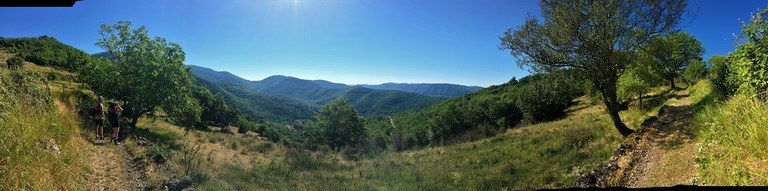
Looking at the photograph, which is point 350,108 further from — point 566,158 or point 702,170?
point 702,170

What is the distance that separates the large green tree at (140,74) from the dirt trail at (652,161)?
27.8 metres

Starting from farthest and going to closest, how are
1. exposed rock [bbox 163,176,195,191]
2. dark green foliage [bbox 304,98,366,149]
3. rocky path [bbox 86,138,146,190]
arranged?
dark green foliage [bbox 304,98,366,149]
exposed rock [bbox 163,176,195,191]
rocky path [bbox 86,138,146,190]

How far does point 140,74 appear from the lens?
26797 millimetres

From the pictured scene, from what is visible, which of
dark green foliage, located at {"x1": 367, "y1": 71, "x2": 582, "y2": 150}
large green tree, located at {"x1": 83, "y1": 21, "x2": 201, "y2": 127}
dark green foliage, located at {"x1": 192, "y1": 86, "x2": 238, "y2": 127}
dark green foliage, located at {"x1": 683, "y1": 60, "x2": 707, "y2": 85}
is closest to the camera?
large green tree, located at {"x1": 83, "y1": 21, "x2": 201, "y2": 127}

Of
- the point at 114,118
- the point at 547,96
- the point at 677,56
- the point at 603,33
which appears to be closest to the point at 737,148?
the point at 603,33

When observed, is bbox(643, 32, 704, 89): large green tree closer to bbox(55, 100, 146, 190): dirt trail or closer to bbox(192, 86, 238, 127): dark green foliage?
bbox(55, 100, 146, 190): dirt trail

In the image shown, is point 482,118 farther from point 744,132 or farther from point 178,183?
point 744,132

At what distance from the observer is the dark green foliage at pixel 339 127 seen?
176 feet

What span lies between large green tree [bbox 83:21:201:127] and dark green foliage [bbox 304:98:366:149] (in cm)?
2625

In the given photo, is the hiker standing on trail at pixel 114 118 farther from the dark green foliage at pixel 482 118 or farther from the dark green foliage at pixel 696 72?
the dark green foliage at pixel 696 72

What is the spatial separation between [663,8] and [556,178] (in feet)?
29.3

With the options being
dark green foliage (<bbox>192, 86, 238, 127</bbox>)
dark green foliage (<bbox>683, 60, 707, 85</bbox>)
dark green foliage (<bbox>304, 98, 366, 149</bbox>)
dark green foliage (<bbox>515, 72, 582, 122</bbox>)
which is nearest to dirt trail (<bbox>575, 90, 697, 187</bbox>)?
dark green foliage (<bbox>515, 72, 582, 122</bbox>)

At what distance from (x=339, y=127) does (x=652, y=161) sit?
147ft

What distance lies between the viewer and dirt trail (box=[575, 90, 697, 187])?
30.8ft
